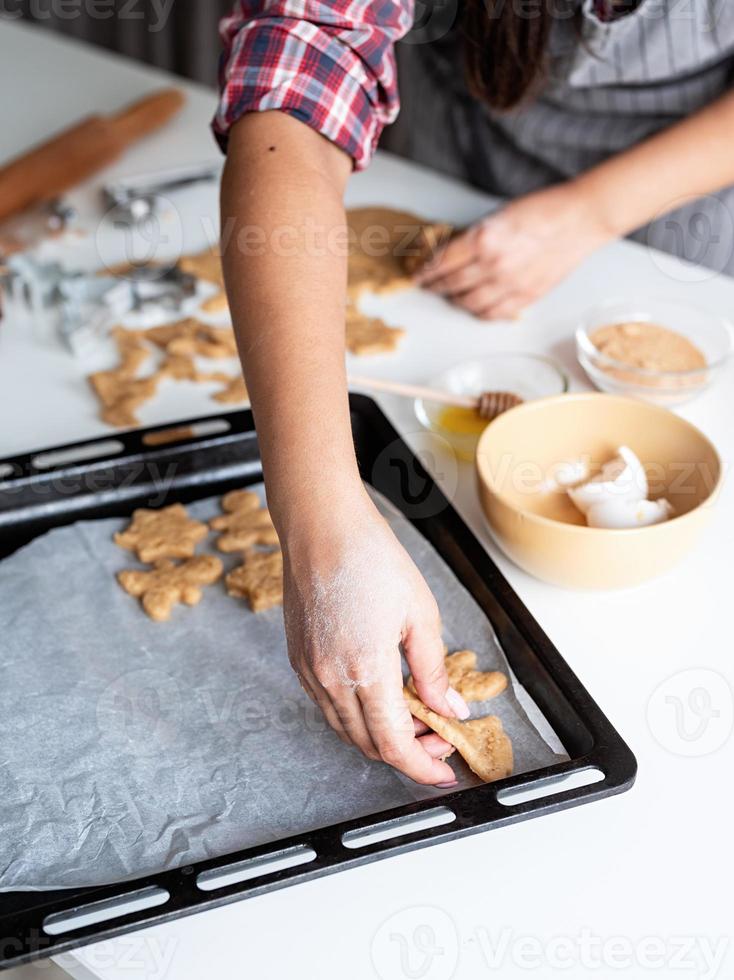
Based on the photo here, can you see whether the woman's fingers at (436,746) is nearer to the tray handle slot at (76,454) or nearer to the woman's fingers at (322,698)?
the woman's fingers at (322,698)

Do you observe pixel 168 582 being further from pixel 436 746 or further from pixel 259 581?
pixel 436 746

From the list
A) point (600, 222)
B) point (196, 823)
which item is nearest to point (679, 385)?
point (600, 222)

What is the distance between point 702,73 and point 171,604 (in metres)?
0.98

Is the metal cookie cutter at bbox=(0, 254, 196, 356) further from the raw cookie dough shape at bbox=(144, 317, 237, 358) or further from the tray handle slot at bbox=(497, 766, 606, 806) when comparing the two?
the tray handle slot at bbox=(497, 766, 606, 806)

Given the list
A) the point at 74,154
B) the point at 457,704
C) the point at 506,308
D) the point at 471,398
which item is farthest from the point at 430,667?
the point at 74,154

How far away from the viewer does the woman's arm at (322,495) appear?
28.5 inches

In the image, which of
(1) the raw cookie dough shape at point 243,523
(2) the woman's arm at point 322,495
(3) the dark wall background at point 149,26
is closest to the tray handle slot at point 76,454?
(1) the raw cookie dough shape at point 243,523

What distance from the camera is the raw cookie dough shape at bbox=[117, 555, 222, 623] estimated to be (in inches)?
37.1

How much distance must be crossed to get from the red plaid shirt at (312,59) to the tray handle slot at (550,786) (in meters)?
0.64

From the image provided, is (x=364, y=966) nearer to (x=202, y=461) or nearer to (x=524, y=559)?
(x=524, y=559)

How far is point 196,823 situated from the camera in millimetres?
754

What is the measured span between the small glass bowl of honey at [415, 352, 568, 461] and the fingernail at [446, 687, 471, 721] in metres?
0.41

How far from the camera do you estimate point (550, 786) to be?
75 centimetres

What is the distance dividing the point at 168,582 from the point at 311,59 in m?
0.51
